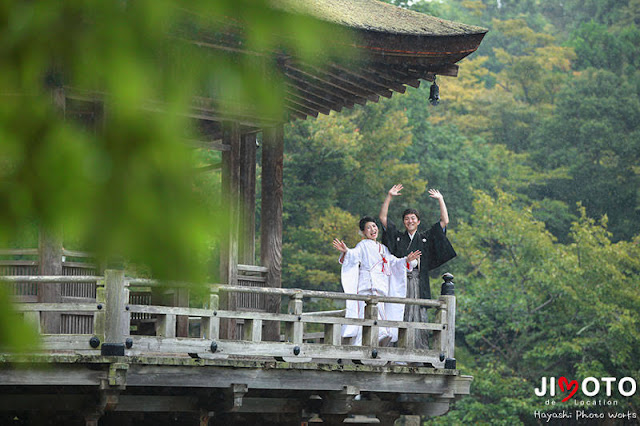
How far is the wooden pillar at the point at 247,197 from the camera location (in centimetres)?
1044

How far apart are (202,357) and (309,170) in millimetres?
19341

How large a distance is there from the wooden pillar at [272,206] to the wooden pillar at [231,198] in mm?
525

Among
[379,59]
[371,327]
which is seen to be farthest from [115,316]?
[379,59]

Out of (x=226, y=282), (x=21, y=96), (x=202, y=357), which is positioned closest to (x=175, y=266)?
(x=21, y=96)

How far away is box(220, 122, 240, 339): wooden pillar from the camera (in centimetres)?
976

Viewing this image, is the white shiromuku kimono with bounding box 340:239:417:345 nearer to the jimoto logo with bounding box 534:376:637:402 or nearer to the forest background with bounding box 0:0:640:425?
the forest background with bounding box 0:0:640:425

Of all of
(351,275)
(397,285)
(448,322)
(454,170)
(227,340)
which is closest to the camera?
(227,340)

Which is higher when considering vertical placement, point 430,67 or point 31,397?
point 430,67

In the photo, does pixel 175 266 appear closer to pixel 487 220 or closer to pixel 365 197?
Answer: pixel 487 220

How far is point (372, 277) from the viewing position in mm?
9789

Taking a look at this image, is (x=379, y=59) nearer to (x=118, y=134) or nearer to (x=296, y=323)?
(x=296, y=323)

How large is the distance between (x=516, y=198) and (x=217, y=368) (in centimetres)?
2301

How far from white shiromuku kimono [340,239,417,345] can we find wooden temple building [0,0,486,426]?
48 cm

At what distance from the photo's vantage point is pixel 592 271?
23.9 m
